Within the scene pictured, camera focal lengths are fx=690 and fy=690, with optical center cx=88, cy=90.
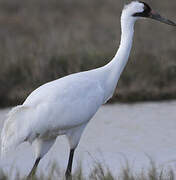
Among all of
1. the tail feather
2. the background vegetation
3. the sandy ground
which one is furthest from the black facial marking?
the background vegetation

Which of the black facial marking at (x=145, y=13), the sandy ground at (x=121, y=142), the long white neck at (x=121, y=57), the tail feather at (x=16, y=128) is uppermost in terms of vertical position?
the black facial marking at (x=145, y=13)

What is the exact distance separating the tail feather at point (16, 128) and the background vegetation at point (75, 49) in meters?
4.60

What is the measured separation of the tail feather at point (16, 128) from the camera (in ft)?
24.8

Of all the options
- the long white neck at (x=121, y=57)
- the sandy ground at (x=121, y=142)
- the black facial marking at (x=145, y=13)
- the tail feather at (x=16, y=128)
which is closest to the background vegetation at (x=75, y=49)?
the sandy ground at (x=121, y=142)

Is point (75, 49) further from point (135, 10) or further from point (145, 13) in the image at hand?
point (135, 10)

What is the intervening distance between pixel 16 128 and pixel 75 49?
6.39 meters

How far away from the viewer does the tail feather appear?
24.8 ft

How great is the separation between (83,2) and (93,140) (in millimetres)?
10069

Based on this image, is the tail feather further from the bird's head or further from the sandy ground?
the bird's head

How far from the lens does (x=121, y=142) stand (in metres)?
10.6

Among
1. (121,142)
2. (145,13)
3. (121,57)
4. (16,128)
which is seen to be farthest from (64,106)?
(121,142)

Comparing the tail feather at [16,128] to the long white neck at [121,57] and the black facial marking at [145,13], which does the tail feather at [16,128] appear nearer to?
the long white neck at [121,57]

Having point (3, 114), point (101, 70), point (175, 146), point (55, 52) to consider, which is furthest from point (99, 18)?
point (101, 70)

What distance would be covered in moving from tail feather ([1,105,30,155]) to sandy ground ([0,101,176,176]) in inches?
51.4
